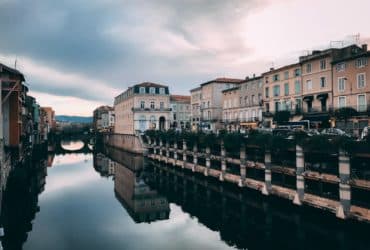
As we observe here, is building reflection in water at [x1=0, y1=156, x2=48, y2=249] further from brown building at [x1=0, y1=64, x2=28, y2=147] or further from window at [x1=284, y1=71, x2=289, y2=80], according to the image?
window at [x1=284, y1=71, x2=289, y2=80]

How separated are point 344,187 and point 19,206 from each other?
109 ft

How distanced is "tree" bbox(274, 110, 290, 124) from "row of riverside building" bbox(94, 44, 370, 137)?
774 mm

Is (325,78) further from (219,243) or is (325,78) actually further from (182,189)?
(219,243)

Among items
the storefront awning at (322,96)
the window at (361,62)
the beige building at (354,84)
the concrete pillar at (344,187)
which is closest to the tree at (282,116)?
the storefront awning at (322,96)

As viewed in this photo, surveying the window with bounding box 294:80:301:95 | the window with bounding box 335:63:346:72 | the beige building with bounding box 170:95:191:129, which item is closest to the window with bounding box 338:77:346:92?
the window with bounding box 335:63:346:72

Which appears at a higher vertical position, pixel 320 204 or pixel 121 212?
pixel 320 204

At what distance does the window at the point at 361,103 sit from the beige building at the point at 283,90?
11.1 metres

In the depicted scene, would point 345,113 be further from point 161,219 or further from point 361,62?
point 161,219

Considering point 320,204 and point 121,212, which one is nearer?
point 320,204

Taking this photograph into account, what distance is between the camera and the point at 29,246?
2320 centimetres

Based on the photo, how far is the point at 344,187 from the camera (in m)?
24.6

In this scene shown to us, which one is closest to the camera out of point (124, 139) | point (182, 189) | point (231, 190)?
point (231, 190)

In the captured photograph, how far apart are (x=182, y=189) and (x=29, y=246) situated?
24449 mm

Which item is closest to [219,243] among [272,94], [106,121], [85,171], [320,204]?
[320,204]
